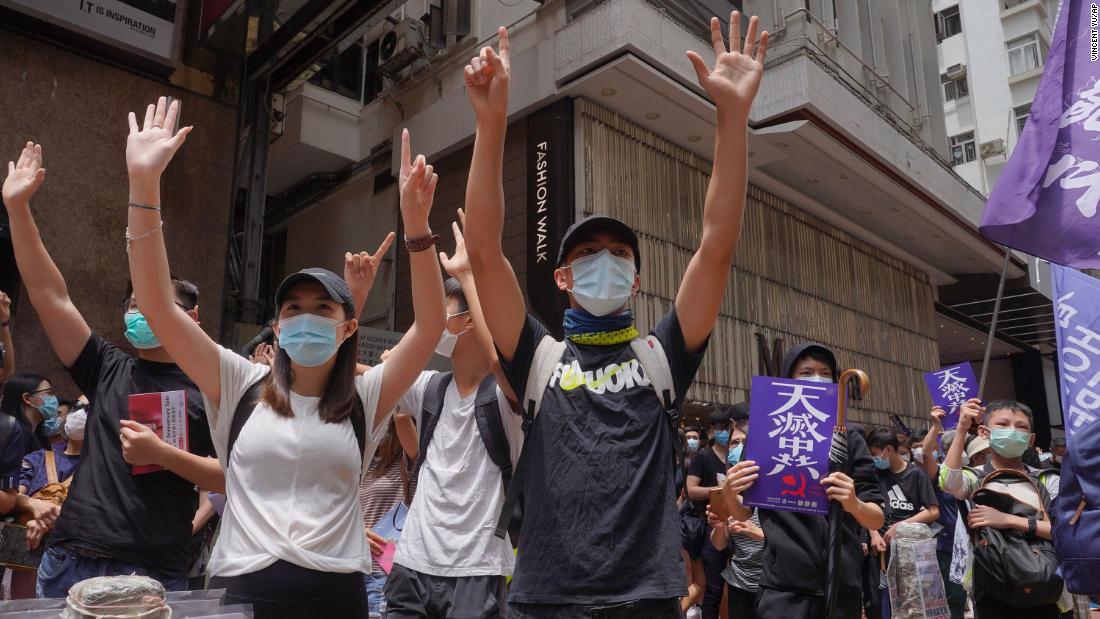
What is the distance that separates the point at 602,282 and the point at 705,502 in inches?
178

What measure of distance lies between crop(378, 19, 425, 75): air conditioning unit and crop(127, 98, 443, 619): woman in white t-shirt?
10.8 m

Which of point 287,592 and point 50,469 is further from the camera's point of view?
point 50,469

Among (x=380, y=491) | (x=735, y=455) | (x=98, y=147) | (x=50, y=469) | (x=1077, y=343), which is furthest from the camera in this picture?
(x=98, y=147)

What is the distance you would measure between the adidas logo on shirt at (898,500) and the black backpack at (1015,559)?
6.41ft

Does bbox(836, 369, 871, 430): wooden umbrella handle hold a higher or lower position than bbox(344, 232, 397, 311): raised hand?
lower

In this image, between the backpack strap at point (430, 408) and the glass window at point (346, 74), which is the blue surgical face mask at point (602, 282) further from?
the glass window at point (346, 74)

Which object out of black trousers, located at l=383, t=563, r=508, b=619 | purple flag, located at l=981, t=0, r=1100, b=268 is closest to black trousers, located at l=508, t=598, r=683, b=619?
black trousers, located at l=383, t=563, r=508, b=619

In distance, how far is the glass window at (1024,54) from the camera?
25594 mm

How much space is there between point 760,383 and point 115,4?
9.05 metres

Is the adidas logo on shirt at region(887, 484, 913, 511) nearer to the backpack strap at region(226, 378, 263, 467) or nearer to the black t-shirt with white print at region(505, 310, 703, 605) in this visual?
the black t-shirt with white print at region(505, 310, 703, 605)

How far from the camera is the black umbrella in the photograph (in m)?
3.09

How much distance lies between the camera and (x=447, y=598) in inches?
107

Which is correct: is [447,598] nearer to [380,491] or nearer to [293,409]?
[293,409]

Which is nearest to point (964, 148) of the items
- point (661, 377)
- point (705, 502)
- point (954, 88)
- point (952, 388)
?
point (954, 88)
